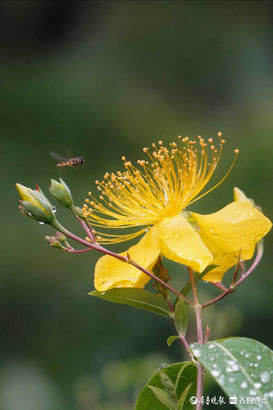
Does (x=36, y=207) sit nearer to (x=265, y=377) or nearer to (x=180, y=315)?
(x=180, y=315)

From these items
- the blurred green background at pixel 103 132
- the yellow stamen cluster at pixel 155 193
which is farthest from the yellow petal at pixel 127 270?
the blurred green background at pixel 103 132

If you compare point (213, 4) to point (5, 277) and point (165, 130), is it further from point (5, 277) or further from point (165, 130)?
point (5, 277)

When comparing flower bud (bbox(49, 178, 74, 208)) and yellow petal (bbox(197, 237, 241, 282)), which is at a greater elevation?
flower bud (bbox(49, 178, 74, 208))

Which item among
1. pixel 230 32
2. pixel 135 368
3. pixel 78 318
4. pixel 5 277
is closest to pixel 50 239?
pixel 135 368

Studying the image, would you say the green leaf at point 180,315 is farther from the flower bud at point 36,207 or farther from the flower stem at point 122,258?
the flower bud at point 36,207

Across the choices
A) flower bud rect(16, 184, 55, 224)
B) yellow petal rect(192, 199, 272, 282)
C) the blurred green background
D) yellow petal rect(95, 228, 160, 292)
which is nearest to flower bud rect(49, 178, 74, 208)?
flower bud rect(16, 184, 55, 224)

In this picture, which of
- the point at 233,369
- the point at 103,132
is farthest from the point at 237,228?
the point at 103,132

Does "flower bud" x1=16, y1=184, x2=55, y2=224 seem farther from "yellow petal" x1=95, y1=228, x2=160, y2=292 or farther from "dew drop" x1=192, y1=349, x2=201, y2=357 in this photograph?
"dew drop" x1=192, y1=349, x2=201, y2=357
